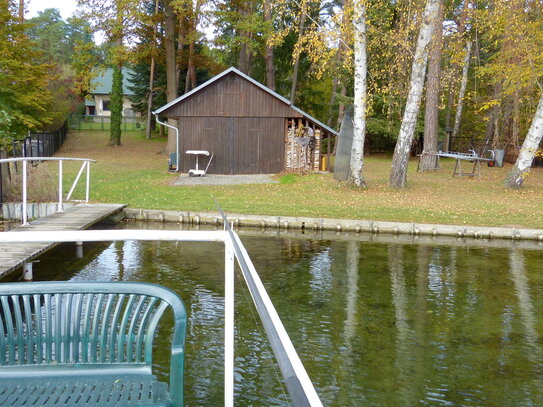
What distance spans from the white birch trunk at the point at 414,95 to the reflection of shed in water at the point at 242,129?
24.6 ft

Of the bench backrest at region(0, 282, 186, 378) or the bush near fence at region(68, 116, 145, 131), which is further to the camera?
the bush near fence at region(68, 116, 145, 131)

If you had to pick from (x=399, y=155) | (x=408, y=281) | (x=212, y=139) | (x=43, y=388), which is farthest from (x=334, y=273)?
(x=212, y=139)

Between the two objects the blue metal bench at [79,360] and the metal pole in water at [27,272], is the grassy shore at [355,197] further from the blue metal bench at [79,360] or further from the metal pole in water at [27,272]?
the blue metal bench at [79,360]

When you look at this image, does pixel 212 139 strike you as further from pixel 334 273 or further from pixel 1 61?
pixel 334 273

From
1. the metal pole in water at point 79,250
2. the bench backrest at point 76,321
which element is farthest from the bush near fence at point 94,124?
the bench backrest at point 76,321

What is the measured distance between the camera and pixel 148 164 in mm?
30812

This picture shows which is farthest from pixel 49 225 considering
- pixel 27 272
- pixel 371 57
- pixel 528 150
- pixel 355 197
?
pixel 528 150

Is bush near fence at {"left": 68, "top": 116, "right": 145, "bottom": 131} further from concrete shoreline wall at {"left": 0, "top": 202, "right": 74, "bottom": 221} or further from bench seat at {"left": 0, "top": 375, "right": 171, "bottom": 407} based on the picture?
bench seat at {"left": 0, "top": 375, "right": 171, "bottom": 407}

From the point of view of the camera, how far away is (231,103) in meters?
26.3

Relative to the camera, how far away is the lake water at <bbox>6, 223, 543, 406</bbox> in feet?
17.7

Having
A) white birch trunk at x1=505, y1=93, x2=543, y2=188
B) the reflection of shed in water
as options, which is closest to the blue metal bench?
white birch trunk at x1=505, y1=93, x2=543, y2=188

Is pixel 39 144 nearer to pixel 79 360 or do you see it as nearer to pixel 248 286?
pixel 79 360

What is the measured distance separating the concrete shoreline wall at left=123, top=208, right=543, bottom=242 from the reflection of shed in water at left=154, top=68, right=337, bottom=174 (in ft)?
41.6

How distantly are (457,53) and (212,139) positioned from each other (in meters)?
12.0
